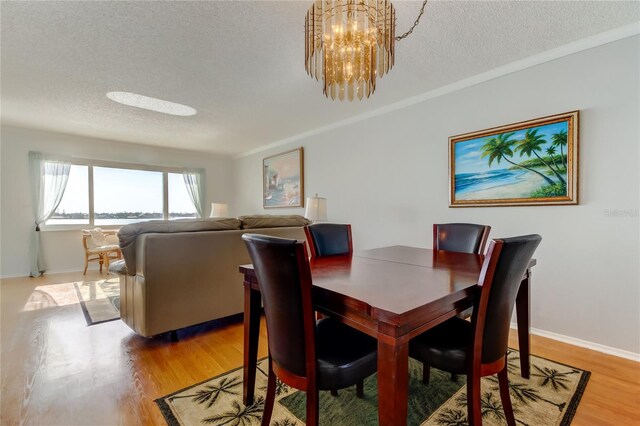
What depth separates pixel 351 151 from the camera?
13.0ft

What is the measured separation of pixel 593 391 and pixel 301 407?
1.68 metres

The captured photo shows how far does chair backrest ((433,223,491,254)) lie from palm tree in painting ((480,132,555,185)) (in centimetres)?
88

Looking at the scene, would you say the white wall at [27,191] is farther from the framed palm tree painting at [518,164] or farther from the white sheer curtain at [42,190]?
the framed palm tree painting at [518,164]

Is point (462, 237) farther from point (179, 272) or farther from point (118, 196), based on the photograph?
point (118, 196)

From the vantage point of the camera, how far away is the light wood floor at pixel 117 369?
1444 millimetres

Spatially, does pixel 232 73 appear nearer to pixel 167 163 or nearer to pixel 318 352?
pixel 318 352

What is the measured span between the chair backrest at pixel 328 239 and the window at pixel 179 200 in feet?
16.6

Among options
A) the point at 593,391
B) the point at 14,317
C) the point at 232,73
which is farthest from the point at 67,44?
the point at 593,391

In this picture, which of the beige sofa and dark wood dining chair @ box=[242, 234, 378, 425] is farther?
the beige sofa

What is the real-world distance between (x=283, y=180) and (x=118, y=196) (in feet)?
10.8

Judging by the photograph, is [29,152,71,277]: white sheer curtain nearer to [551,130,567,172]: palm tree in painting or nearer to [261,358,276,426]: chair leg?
[261,358,276,426]: chair leg

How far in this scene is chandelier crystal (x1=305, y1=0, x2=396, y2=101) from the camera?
1.53 m

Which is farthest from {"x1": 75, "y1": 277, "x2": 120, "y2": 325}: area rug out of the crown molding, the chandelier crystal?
the crown molding

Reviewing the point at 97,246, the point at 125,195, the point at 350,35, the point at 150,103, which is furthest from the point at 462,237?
the point at 125,195
